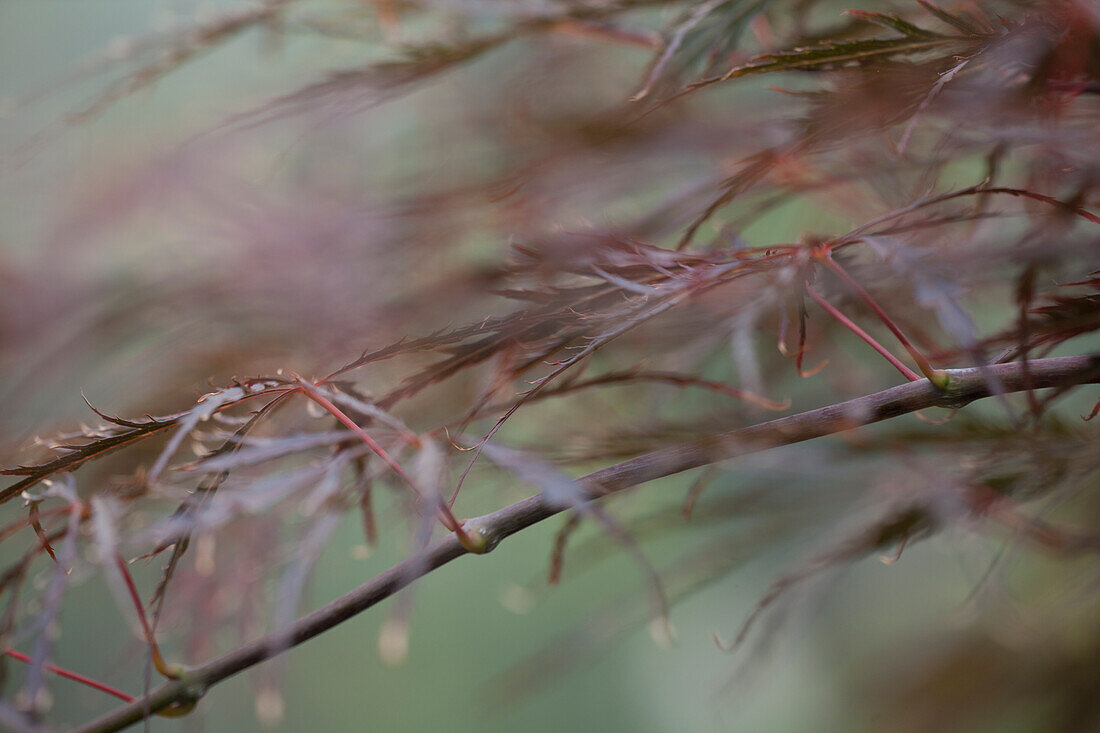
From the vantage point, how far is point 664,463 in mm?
194

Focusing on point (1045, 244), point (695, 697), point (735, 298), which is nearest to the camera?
point (1045, 244)

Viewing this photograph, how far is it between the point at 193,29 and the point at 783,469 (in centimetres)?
26

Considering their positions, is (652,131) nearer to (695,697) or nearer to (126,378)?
(126,378)

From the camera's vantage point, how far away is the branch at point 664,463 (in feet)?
0.63

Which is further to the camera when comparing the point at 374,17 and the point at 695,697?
the point at 695,697

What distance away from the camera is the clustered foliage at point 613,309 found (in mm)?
198

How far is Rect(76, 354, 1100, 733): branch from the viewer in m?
0.19

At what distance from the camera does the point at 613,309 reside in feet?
0.67

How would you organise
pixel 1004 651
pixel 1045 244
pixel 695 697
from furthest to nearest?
pixel 695 697 → pixel 1004 651 → pixel 1045 244

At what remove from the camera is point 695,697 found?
147 centimetres

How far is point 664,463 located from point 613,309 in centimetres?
4

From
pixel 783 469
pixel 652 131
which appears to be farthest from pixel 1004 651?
pixel 652 131

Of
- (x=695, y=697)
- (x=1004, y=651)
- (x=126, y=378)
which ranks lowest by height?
(x=695, y=697)

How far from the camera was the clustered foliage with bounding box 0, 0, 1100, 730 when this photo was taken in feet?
0.65
